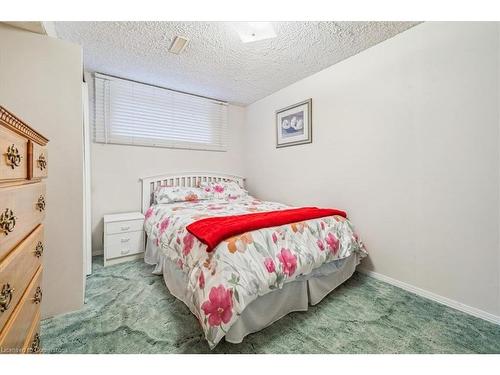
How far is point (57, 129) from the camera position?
152cm

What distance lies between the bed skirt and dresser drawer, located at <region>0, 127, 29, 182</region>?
3.85 ft

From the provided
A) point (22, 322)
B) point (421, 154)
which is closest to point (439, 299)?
point (421, 154)

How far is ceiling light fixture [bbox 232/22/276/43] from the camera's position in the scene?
5.72 ft

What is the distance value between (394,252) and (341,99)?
1.62m

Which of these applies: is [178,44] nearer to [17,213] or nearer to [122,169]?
[122,169]

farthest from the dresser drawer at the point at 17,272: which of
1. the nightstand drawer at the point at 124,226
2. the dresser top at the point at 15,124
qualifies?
the nightstand drawer at the point at 124,226

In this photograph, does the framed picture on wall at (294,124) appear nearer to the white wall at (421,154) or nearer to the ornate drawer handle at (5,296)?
the white wall at (421,154)

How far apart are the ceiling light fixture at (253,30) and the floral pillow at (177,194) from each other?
1.86m

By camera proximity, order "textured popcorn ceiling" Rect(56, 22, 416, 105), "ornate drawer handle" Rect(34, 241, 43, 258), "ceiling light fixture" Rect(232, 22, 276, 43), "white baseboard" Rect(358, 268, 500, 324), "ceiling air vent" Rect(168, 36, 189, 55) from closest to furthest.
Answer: "ornate drawer handle" Rect(34, 241, 43, 258), "white baseboard" Rect(358, 268, 500, 324), "ceiling light fixture" Rect(232, 22, 276, 43), "textured popcorn ceiling" Rect(56, 22, 416, 105), "ceiling air vent" Rect(168, 36, 189, 55)

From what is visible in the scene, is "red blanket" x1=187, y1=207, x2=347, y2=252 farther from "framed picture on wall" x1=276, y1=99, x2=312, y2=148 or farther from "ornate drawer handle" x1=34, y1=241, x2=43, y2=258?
"framed picture on wall" x1=276, y1=99, x2=312, y2=148

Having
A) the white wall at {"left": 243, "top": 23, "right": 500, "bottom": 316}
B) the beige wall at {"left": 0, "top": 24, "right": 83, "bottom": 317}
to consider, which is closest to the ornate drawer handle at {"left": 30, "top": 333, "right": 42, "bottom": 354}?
the beige wall at {"left": 0, "top": 24, "right": 83, "bottom": 317}

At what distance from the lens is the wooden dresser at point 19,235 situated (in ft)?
2.05
